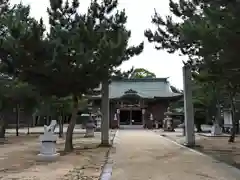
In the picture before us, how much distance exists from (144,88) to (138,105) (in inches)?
174

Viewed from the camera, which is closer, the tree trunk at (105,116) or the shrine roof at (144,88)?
the tree trunk at (105,116)

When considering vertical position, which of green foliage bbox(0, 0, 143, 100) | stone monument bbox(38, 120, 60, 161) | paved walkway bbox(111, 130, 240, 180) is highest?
green foliage bbox(0, 0, 143, 100)

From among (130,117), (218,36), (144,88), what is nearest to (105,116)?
(218,36)

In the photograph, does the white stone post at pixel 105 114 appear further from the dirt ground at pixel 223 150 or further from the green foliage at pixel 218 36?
the green foliage at pixel 218 36

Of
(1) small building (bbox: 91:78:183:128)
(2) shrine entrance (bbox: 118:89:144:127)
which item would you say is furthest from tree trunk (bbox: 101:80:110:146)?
(2) shrine entrance (bbox: 118:89:144:127)

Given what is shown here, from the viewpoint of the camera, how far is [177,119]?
37.9 m

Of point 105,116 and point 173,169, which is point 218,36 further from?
point 105,116

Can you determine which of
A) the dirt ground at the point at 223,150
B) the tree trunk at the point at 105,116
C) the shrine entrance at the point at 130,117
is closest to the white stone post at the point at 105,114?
the tree trunk at the point at 105,116

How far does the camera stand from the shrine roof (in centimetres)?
3997

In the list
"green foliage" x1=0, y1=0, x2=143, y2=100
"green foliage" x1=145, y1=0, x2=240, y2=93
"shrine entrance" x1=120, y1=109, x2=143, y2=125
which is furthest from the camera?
"shrine entrance" x1=120, y1=109, x2=143, y2=125

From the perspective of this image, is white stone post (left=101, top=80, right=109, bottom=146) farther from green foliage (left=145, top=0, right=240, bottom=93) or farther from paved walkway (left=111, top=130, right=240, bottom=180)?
green foliage (left=145, top=0, right=240, bottom=93)

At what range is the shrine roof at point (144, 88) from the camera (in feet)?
131

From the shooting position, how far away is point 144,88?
144 ft

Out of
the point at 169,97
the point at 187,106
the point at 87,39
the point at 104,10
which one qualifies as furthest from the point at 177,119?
the point at 87,39
